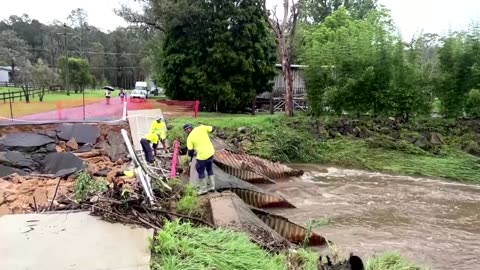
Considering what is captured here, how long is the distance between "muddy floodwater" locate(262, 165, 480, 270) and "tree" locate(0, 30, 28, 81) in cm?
5503

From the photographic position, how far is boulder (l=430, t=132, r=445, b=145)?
60.7 ft

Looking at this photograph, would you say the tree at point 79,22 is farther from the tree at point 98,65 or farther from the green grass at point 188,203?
the green grass at point 188,203

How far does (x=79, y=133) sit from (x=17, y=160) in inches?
110

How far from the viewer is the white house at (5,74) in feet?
196

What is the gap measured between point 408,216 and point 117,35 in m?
66.4

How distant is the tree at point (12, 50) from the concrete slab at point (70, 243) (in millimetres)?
58552

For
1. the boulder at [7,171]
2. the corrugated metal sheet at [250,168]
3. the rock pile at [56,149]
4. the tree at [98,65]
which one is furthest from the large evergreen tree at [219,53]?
the tree at [98,65]

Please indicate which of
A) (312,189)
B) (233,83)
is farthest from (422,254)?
(233,83)

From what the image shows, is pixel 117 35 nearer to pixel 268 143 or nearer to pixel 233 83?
pixel 233 83

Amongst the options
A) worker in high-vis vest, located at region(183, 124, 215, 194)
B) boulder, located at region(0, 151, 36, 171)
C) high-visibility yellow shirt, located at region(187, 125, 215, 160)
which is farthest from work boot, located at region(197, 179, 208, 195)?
boulder, located at region(0, 151, 36, 171)

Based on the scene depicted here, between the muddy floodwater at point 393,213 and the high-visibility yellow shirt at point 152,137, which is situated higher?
the high-visibility yellow shirt at point 152,137

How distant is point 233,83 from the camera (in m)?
24.1

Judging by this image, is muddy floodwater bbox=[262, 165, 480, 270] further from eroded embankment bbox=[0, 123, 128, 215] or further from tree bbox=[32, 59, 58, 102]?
tree bbox=[32, 59, 58, 102]

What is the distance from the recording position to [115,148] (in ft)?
48.2
